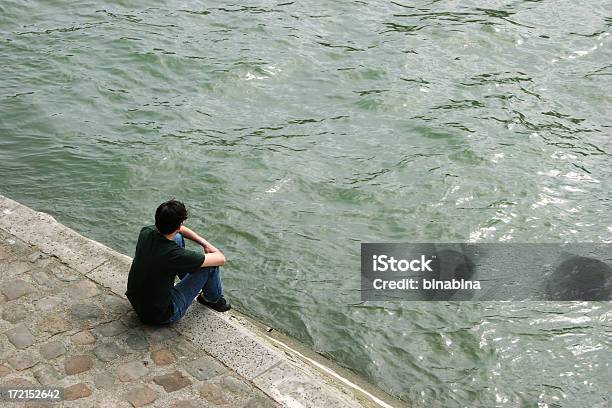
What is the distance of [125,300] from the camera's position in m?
7.38

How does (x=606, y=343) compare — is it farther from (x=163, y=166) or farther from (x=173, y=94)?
(x=173, y=94)

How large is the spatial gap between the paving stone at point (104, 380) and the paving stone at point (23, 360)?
551mm

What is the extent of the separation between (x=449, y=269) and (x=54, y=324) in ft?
15.4

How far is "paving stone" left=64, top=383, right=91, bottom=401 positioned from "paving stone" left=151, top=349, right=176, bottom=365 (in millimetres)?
620

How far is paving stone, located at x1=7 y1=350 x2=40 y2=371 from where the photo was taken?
6500mm

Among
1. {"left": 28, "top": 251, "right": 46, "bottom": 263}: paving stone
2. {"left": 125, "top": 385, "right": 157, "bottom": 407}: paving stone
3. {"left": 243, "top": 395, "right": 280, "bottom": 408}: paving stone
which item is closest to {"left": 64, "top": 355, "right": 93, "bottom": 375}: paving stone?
{"left": 125, "top": 385, "right": 157, "bottom": 407}: paving stone

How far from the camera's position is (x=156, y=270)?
22.5 feet

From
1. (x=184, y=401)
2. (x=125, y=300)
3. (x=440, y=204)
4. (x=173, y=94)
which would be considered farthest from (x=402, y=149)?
(x=184, y=401)

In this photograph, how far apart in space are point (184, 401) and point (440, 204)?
17.2 ft

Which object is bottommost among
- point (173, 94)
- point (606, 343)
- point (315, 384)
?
point (606, 343)

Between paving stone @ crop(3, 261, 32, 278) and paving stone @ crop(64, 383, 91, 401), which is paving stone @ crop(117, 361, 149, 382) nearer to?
paving stone @ crop(64, 383, 91, 401)

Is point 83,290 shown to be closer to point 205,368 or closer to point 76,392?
point 76,392

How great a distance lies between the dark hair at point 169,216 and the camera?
675 centimetres

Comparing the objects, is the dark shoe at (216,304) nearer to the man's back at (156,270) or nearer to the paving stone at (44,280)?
the man's back at (156,270)
